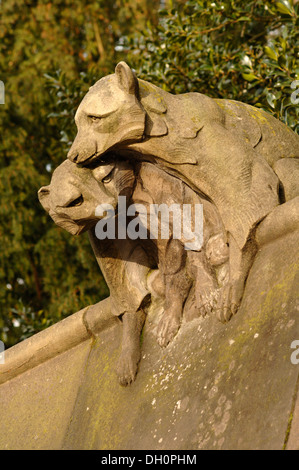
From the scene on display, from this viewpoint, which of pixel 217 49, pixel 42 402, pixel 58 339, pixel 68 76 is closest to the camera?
pixel 42 402

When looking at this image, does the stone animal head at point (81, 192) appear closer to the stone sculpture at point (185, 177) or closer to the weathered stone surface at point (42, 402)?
the stone sculpture at point (185, 177)

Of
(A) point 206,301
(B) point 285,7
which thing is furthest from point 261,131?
(B) point 285,7

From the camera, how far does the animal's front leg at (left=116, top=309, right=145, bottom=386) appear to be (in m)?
4.12

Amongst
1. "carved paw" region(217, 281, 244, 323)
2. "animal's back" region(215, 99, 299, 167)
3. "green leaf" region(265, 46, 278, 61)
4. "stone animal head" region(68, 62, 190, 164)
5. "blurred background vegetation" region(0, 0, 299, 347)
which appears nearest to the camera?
"carved paw" region(217, 281, 244, 323)

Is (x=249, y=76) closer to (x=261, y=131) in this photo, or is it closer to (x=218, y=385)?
(x=261, y=131)

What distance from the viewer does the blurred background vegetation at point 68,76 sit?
6703 mm

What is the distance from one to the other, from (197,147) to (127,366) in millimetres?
1085

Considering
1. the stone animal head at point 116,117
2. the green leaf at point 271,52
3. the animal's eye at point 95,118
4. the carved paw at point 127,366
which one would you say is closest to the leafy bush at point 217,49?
the green leaf at point 271,52

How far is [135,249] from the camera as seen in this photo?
14.4 ft

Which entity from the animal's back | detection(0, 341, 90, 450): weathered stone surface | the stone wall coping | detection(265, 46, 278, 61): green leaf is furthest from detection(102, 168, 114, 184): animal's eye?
detection(265, 46, 278, 61): green leaf

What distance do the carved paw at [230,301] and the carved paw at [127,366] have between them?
0.61 metres

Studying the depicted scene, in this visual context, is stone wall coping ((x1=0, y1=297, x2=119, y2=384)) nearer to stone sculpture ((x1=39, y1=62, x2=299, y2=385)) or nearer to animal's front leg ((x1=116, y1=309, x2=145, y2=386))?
animal's front leg ((x1=116, y1=309, x2=145, y2=386))
